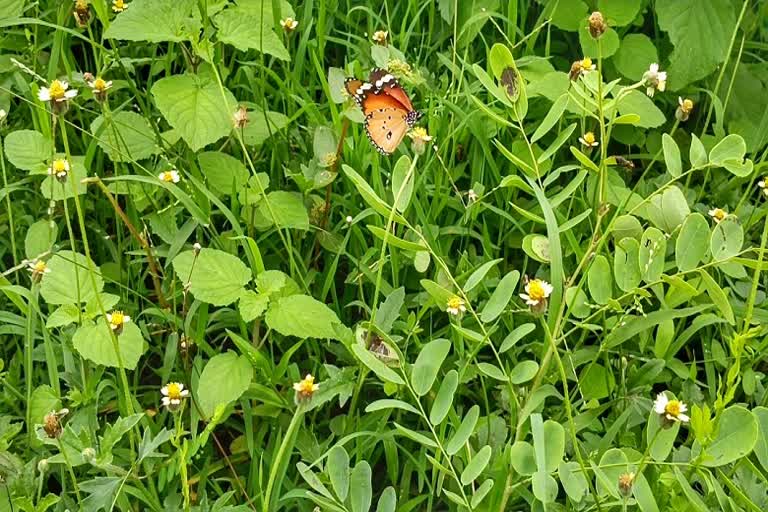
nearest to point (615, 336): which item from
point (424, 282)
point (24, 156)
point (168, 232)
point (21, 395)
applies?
point (424, 282)

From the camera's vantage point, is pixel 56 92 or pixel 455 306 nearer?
pixel 56 92

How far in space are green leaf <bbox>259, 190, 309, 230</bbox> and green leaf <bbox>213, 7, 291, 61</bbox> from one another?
29 centimetres

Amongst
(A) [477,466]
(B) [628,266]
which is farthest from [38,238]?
(B) [628,266]

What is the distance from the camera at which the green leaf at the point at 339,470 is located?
156 cm

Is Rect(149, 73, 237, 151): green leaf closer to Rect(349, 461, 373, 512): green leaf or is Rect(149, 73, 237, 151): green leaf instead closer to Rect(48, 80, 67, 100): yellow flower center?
Rect(48, 80, 67, 100): yellow flower center

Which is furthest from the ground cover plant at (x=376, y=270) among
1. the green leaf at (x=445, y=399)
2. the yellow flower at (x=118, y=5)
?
the yellow flower at (x=118, y=5)

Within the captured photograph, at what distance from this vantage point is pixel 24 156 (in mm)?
2150

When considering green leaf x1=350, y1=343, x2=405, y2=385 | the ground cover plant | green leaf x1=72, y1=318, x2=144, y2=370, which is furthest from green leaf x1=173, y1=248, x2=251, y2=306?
green leaf x1=350, y1=343, x2=405, y2=385

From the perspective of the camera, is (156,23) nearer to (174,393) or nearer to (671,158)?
(174,393)

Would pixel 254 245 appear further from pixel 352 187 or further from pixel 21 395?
pixel 21 395

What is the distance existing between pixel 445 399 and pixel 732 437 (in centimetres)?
43

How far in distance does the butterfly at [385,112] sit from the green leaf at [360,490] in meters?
0.69

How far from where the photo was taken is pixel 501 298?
1.68 metres

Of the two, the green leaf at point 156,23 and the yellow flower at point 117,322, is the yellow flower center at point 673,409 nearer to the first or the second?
the yellow flower at point 117,322
